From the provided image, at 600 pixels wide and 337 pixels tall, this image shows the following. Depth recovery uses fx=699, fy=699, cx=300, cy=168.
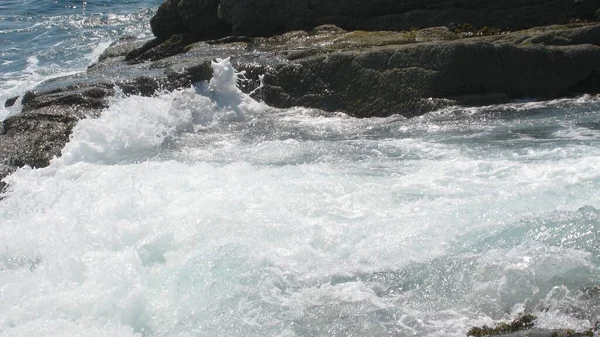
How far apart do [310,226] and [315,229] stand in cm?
9

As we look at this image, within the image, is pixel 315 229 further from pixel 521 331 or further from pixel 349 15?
pixel 349 15

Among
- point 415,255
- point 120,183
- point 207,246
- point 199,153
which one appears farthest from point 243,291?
point 199,153

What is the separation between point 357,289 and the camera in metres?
6.49

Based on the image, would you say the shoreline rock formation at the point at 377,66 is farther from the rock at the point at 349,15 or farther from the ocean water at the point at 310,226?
the ocean water at the point at 310,226

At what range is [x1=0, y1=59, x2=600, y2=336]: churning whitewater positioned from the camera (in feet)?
20.7

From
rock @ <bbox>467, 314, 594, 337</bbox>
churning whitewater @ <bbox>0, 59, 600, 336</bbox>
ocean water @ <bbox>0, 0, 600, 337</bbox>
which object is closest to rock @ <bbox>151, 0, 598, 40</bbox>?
ocean water @ <bbox>0, 0, 600, 337</bbox>

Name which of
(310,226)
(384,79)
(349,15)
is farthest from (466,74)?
(310,226)

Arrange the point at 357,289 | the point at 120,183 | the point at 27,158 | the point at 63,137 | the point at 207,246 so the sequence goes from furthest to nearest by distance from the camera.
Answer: the point at 63,137 → the point at 27,158 → the point at 120,183 → the point at 207,246 → the point at 357,289

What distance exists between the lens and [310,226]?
25.2ft

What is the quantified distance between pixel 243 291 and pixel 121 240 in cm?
187

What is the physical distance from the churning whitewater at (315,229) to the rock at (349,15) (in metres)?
3.06

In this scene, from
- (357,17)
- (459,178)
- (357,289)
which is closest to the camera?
(357,289)

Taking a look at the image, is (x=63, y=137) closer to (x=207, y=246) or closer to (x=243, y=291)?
(x=207, y=246)

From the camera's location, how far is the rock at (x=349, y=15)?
13438mm
